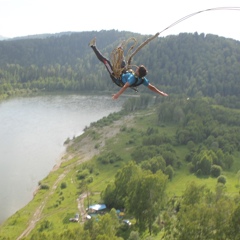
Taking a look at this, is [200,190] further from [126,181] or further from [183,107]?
[183,107]

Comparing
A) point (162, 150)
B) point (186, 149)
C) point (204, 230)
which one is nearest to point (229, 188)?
point (162, 150)

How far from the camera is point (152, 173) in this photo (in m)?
35.1

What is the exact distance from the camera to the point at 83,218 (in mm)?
35406

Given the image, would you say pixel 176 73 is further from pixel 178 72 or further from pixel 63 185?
pixel 63 185

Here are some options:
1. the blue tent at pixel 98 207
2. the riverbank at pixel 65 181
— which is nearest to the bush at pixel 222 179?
the blue tent at pixel 98 207

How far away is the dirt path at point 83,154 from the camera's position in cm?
3619

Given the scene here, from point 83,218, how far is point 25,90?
103 m

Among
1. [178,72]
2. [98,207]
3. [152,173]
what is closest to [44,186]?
[98,207]

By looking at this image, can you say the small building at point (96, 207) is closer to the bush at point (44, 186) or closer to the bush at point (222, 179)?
the bush at point (44, 186)

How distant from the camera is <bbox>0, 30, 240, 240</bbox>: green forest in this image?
2248cm

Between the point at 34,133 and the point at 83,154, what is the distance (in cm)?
1461

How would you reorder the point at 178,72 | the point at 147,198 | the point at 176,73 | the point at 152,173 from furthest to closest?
the point at 178,72 < the point at 176,73 < the point at 152,173 < the point at 147,198

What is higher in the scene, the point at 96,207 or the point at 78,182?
the point at 96,207

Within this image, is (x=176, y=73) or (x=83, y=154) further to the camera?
(x=176, y=73)
